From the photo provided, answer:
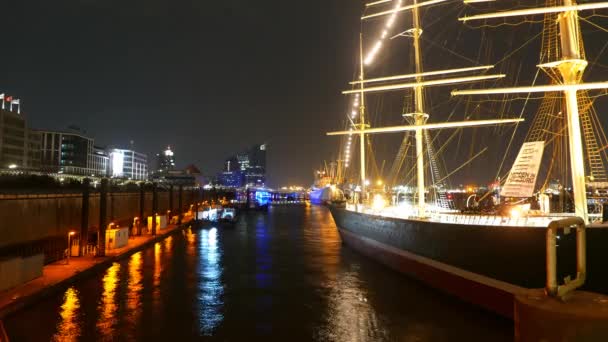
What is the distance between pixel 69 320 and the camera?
14.6 m

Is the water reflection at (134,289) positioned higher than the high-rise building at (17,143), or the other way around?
the high-rise building at (17,143)

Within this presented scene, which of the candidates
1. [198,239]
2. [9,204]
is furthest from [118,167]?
[9,204]

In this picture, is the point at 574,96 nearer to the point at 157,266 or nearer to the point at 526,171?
the point at 526,171

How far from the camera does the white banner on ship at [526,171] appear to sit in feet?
55.2

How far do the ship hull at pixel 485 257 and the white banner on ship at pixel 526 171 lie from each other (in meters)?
2.63

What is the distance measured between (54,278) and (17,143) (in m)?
108

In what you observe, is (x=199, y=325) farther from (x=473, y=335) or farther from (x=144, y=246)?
(x=144, y=246)

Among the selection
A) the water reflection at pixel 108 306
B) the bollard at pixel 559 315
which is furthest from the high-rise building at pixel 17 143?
the bollard at pixel 559 315

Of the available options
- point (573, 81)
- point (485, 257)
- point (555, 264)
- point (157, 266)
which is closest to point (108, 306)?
point (157, 266)

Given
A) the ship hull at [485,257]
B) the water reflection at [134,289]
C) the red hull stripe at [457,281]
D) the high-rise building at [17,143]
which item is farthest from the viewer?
the high-rise building at [17,143]

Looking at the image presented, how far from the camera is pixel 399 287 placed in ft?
68.9

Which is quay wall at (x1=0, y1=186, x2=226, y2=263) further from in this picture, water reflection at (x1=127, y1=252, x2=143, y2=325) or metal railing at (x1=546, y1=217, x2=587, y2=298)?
metal railing at (x1=546, y1=217, x2=587, y2=298)

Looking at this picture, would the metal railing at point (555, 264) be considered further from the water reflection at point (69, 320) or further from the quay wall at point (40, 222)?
the quay wall at point (40, 222)

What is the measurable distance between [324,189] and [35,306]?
134 metres
